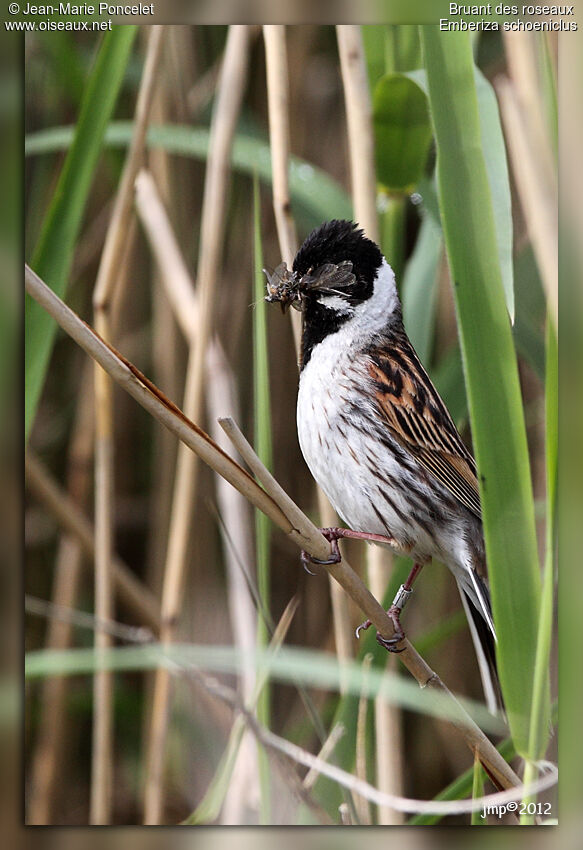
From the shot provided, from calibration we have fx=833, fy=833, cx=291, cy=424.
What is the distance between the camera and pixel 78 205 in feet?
3.79

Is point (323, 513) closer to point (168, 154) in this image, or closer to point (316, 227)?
point (316, 227)

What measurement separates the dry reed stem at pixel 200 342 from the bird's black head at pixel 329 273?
0.15m

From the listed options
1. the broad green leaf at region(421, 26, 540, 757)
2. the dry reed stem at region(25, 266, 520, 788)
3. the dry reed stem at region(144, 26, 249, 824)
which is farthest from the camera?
the dry reed stem at region(144, 26, 249, 824)

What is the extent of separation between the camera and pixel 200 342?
1.22 m

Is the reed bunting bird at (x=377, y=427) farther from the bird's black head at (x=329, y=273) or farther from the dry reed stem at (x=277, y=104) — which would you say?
the dry reed stem at (x=277, y=104)

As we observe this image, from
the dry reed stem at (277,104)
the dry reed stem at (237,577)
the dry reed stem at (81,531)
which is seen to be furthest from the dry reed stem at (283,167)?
the dry reed stem at (81,531)

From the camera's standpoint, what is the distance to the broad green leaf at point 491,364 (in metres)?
1.09

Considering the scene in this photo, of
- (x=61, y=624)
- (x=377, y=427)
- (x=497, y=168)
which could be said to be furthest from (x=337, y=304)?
(x=61, y=624)

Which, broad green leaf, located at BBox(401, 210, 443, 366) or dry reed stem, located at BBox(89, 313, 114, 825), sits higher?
broad green leaf, located at BBox(401, 210, 443, 366)

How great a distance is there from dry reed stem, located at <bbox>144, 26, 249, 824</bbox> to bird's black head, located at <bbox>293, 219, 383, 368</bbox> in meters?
0.15

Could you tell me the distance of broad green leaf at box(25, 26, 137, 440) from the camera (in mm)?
1147

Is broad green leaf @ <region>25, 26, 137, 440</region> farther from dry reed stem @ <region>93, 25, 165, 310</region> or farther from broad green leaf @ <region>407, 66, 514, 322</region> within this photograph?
broad green leaf @ <region>407, 66, 514, 322</region>

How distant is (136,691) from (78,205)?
694 mm

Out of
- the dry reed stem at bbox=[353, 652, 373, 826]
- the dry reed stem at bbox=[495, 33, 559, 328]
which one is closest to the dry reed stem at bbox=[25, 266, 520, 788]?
the dry reed stem at bbox=[353, 652, 373, 826]
